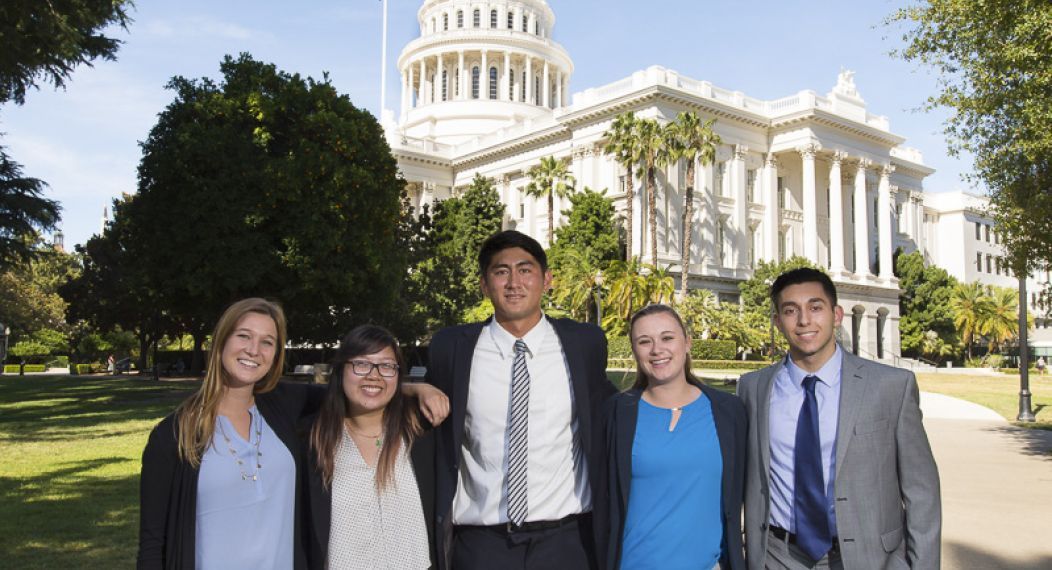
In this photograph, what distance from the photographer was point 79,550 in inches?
307

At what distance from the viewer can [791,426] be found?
3928 mm

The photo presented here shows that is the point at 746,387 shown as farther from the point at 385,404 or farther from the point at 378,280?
the point at 378,280

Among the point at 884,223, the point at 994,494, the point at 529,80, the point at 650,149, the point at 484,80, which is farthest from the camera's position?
the point at 529,80

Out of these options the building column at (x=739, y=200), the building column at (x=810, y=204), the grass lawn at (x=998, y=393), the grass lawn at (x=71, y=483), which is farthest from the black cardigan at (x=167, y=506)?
the building column at (x=810, y=204)

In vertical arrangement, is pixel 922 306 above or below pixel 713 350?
above

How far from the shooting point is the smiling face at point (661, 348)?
3.97 meters

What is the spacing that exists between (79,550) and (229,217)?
18.8m

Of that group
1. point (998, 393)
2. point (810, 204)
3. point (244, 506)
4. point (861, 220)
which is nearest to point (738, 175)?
point (810, 204)

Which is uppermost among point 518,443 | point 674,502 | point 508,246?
point 508,246

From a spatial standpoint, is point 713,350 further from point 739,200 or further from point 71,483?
point 71,483

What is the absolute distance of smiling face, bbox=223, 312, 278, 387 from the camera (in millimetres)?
3758

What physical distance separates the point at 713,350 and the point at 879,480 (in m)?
42.8

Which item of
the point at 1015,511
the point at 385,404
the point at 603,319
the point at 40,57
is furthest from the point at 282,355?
the point at 603,319

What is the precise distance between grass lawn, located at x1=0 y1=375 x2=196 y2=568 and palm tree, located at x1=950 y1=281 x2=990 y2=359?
2466 inches
